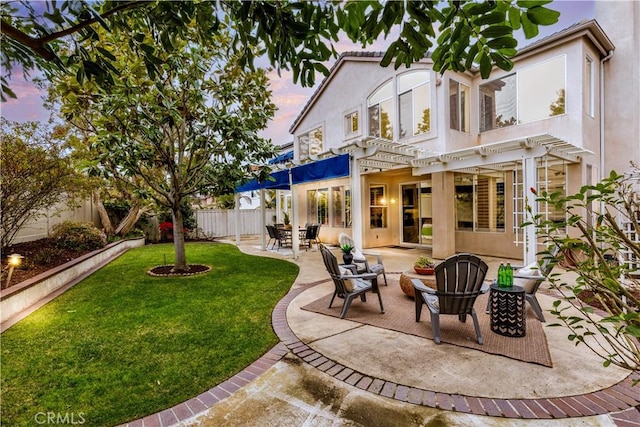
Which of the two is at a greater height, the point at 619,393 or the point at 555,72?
the point at 555,72

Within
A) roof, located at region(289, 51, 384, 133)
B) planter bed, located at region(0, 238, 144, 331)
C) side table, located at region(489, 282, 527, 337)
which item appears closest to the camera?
side table, located at region(489, 282, 527, 337)

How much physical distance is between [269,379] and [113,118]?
268 inches

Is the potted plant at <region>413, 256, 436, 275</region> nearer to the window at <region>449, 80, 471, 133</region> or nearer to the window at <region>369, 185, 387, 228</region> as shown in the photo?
the window at <region>449, 80, 471, 133</region>

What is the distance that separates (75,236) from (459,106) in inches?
497

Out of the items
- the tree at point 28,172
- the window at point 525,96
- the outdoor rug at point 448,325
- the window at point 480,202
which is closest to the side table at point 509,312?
the outdoor rug at point 448,325

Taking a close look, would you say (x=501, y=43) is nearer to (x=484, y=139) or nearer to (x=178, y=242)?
(x=178, y=242)

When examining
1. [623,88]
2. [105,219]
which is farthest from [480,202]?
[105,219]

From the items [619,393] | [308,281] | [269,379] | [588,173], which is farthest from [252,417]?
[588,173]

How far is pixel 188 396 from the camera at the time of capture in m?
2.79

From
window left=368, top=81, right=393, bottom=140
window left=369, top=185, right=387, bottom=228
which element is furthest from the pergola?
window left=369, top=185, right=387, bottom=228

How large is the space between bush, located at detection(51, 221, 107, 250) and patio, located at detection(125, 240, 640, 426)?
28.0 ft

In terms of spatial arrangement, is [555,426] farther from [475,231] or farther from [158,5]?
[475,231]

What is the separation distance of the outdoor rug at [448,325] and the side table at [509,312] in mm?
97

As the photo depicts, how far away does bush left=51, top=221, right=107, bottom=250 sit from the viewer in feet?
29.0
